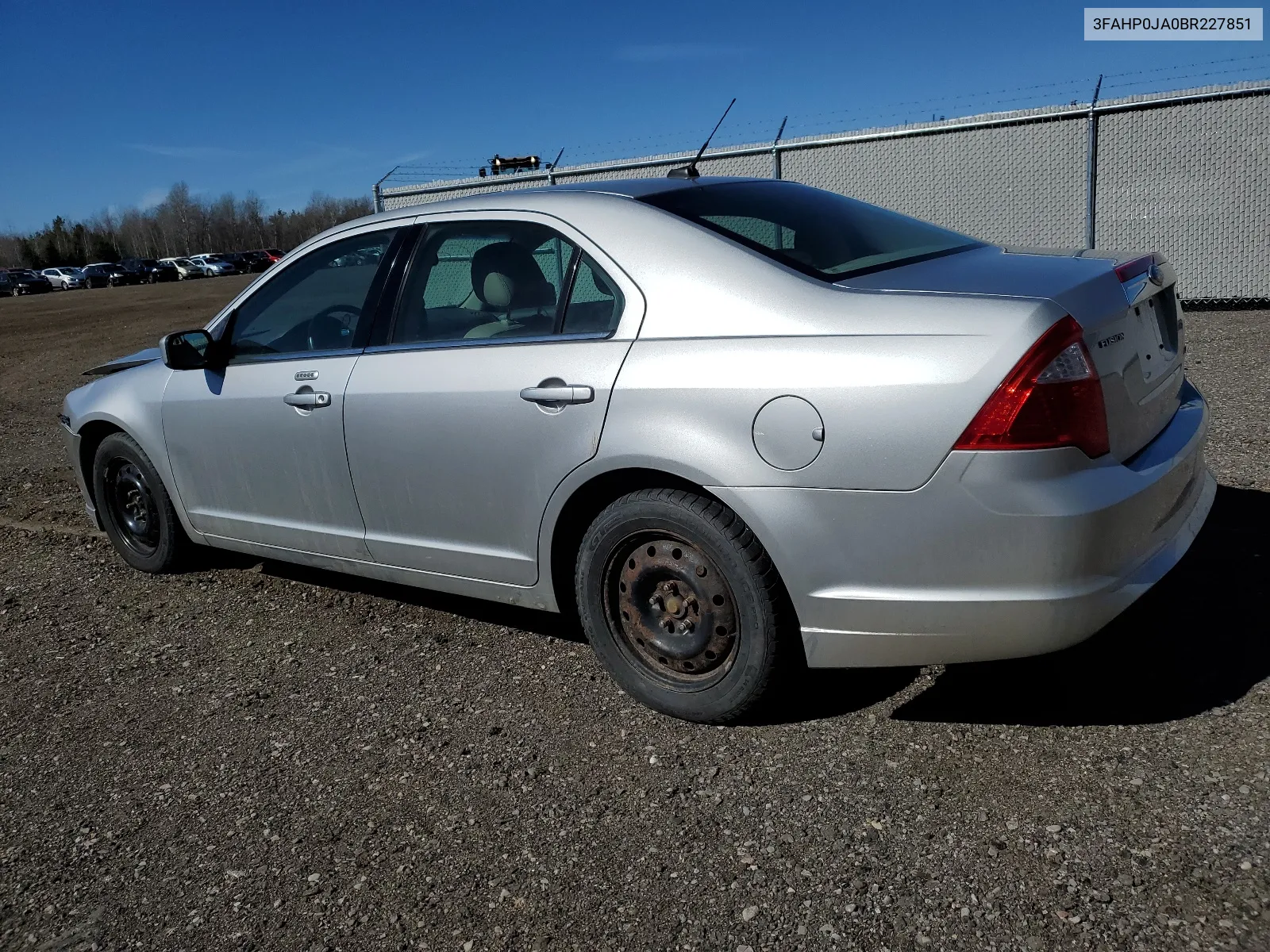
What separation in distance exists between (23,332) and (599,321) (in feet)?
83.8

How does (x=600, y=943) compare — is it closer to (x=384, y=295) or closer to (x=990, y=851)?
(x=990, y=851)

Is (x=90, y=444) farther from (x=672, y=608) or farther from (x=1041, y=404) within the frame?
(x=1041, y=404)

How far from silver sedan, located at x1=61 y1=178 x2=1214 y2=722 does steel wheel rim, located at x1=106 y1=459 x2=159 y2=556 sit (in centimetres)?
87

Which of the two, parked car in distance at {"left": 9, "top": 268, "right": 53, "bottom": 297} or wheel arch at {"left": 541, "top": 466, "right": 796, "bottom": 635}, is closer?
wheel arch at {"left": 541, "top": 466, "right": 796, "bottom": 635}

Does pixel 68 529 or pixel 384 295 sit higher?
pixel 384 295

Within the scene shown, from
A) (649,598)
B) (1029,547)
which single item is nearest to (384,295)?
(649,598)

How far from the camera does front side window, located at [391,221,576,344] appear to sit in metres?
3.59

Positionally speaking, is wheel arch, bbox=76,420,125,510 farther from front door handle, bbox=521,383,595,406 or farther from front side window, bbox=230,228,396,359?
front door handle, bbox=521,383,595,406

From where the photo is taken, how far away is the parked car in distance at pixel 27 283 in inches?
2280

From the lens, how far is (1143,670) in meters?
3.34

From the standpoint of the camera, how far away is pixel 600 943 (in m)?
2.40

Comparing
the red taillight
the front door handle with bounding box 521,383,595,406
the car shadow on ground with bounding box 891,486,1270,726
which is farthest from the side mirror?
the red taillight

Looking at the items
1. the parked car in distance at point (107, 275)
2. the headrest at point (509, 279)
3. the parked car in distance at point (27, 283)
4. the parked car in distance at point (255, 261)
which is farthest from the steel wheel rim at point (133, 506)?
the parked car in distance at point (255, 261)

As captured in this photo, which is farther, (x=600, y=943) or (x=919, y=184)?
(x=919, y=184)
